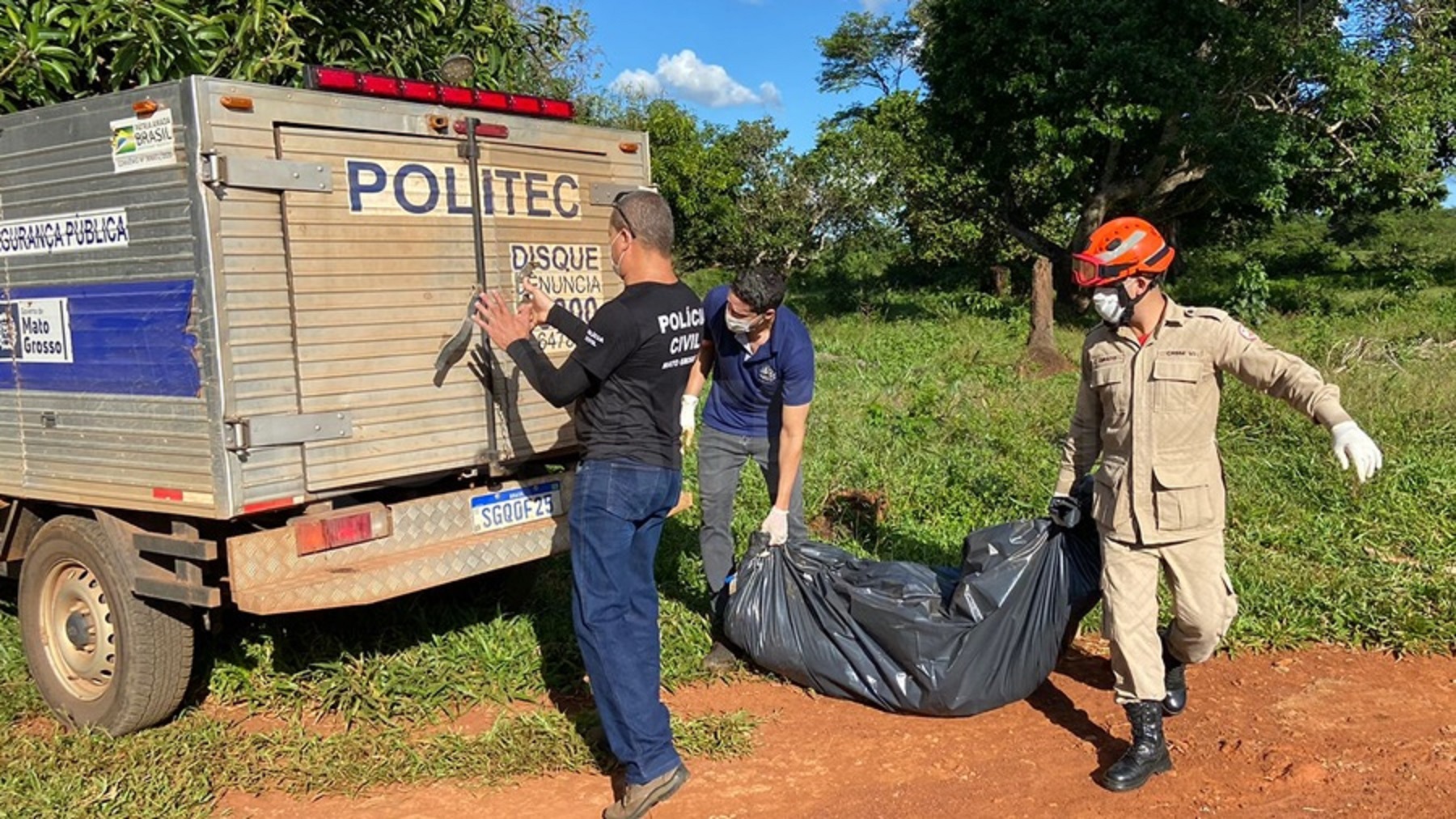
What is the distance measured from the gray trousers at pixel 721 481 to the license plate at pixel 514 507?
640mm

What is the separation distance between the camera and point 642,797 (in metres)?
3.61

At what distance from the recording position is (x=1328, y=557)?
5.73 metres

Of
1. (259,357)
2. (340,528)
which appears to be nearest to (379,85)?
(259,357)

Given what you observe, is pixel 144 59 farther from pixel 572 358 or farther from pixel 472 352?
pixel 572 358

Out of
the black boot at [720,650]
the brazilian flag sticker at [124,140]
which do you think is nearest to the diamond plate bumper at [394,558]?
the black boot at [720,650]

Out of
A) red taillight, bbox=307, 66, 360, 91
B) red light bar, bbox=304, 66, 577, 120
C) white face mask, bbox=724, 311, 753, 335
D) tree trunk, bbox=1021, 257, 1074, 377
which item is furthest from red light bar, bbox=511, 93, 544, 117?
tree trunk, bbox=1021, 257, 1074, 377

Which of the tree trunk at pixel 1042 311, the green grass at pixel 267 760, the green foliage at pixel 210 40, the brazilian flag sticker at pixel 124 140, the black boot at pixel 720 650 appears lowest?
the green grass at pixel 267 760

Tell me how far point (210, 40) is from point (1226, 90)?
1379 centimetres

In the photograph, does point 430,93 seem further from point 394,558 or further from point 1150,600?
point 1150,600

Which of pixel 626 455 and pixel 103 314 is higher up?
pixel 103 314

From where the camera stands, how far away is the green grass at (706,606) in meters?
4.08

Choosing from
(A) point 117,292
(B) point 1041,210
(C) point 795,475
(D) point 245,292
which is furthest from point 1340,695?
(B) point 1041,210

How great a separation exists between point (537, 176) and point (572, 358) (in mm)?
1333

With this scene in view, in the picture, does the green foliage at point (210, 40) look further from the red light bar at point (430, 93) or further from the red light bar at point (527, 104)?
the red light bar at point (527, 104)
